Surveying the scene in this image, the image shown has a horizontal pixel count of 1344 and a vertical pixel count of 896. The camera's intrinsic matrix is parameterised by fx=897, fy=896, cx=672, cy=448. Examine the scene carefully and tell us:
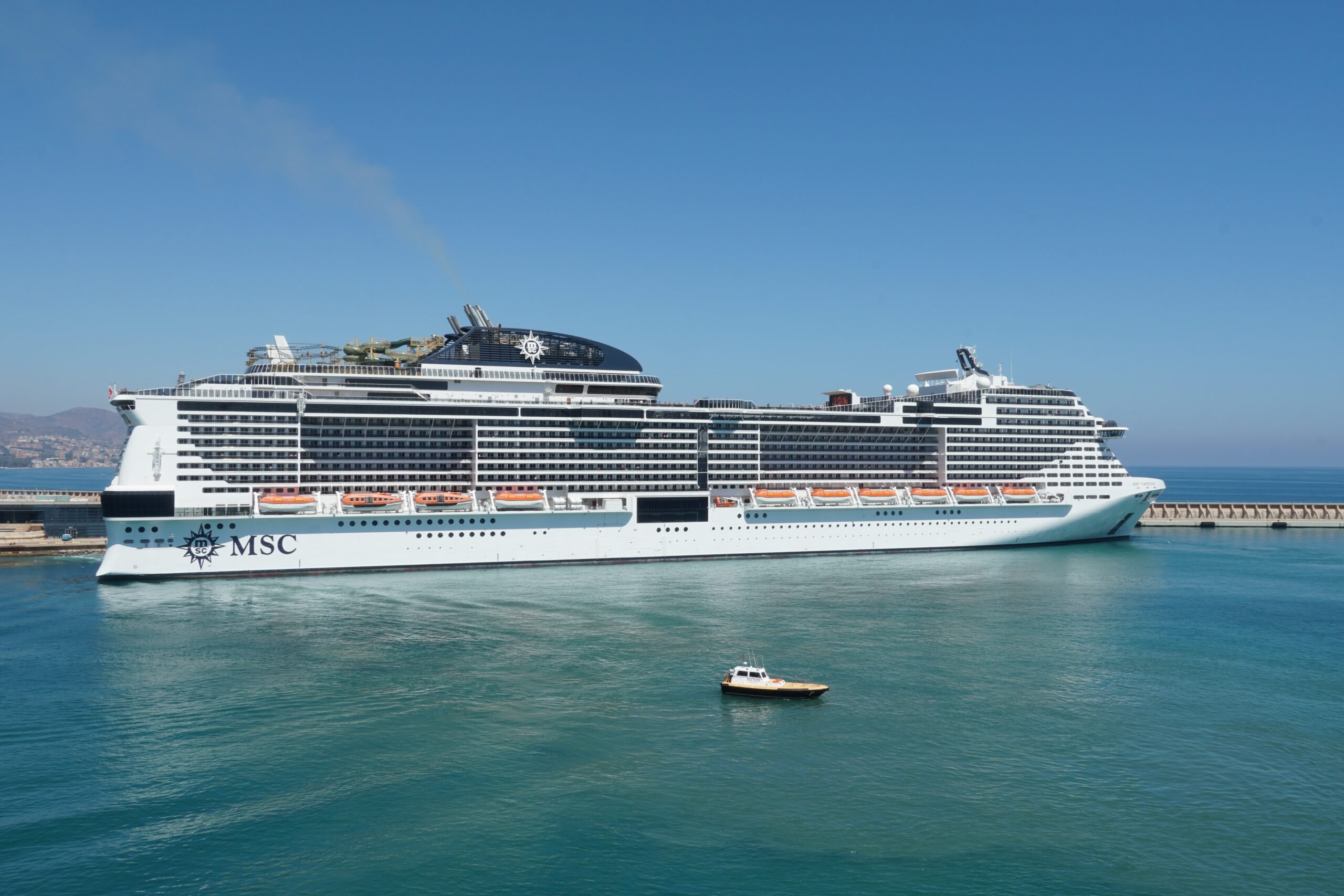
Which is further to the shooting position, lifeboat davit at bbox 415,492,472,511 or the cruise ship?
lifeboat davit at bbox 415,492,472,511

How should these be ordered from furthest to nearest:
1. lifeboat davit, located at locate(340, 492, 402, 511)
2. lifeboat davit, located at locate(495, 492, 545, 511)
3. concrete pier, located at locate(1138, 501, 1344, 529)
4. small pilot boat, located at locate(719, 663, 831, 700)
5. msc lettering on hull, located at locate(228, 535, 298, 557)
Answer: concrete pier, located at locate(1138, 501, 1344, 529) → lifeboat davit, located at locate(495, 492, 545, 511) → lifeboat davit, located at locate(340, 492, 402, 511) → msc lettering on hull, located at locate(228, 535, 298, 557) → small pilot boat, located at locate(719, 663, 831, 700)

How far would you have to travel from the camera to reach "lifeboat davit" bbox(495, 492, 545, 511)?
168 feet

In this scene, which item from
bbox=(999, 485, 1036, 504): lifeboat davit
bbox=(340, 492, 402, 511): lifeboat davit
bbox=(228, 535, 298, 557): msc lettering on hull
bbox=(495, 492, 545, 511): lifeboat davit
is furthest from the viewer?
bbox=(999, 485, 1036, 504): lifeboat davit

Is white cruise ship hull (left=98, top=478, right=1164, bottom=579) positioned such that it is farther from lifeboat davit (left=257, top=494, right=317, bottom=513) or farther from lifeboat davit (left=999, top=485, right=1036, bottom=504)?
lifeboat davit (left=999, top=485, right=1036, bottom=504)

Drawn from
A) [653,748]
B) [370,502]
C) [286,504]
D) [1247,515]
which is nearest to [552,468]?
[370,502]

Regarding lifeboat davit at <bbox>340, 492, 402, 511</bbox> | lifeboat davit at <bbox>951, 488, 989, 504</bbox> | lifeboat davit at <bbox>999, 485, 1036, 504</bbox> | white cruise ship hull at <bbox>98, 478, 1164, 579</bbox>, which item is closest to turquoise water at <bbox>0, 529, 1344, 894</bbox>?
white cruise ship hull at <bbox>98, 478, 1164, 579</bbox>

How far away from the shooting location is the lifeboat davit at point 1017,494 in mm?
65125

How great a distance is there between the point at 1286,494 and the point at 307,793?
18492cm

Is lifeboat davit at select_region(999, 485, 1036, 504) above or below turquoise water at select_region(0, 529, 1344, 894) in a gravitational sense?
above

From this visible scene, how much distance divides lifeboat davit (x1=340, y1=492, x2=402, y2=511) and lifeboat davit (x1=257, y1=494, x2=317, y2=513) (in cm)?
161

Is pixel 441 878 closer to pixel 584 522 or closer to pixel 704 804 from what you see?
pixel 704 804

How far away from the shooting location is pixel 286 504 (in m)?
47.1

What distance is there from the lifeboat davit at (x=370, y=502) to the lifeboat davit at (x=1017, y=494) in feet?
138

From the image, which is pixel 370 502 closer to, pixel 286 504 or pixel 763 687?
pixel 286 504
